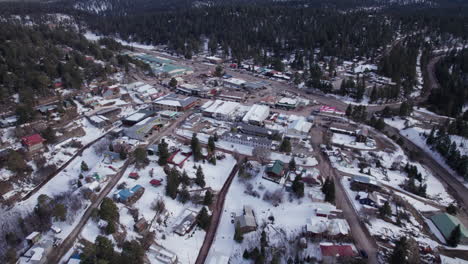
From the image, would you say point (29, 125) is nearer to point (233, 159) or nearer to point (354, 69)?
point (233, 159)

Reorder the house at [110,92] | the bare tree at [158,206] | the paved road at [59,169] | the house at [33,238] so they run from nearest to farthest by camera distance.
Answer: the house at [33,238], the bare tree at [158,206], the paved road at [59,169], the house at [110,92]

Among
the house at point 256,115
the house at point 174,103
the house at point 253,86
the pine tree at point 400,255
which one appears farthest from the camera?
the house at point 253,86

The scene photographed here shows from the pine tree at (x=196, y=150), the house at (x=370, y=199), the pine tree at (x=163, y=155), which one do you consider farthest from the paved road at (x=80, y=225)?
the house at (x=370, y=199)

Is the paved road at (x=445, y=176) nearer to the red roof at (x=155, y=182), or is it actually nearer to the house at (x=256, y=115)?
the house at (x=256, y=115)

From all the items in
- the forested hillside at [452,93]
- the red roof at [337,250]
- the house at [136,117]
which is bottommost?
the house at [136,117]

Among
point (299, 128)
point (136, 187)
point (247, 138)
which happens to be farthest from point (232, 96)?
point (136, 187)

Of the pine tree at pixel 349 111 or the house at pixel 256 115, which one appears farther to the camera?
the pine tree at pixel 349 111
